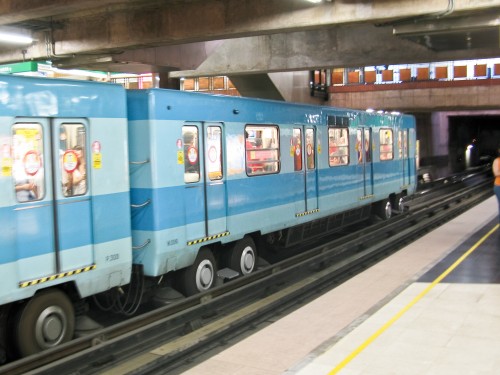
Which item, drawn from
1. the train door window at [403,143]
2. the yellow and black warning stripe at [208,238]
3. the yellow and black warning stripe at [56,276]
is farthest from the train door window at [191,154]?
the train door window at [403,143]

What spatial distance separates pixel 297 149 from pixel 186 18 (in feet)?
14.2

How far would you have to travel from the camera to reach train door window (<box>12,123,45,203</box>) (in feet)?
19.6

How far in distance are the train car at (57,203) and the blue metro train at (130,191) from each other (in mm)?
13

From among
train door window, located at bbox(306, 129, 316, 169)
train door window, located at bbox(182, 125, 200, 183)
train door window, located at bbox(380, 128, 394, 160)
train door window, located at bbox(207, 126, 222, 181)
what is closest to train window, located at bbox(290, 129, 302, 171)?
train door window, located at bbox(306, 129, 316, 169)

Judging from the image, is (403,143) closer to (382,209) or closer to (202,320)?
(382,209)

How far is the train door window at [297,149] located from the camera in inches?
451

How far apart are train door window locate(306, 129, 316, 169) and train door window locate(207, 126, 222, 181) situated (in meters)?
3.33

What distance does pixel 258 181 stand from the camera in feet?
33.4

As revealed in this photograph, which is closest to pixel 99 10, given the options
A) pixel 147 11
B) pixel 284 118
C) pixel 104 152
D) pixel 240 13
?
pixel 147 11

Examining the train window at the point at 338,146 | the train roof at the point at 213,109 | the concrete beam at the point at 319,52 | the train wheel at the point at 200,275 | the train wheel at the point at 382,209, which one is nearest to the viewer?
the train roof at the point at 213,109

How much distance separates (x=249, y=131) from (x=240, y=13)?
3815 millimetres

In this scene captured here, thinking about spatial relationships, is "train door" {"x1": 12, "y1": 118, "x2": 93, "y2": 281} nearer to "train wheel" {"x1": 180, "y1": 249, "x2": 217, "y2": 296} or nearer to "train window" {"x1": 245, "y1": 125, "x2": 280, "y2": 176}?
"train wheel" {"x1": 180, "y1": 249, "x2": 217, "y2": 296}

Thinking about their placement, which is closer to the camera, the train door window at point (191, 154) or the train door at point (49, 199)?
the train door at point (49, 199)

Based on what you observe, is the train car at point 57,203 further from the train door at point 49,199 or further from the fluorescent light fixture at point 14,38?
the fluorescent light fixture at point 14,38
